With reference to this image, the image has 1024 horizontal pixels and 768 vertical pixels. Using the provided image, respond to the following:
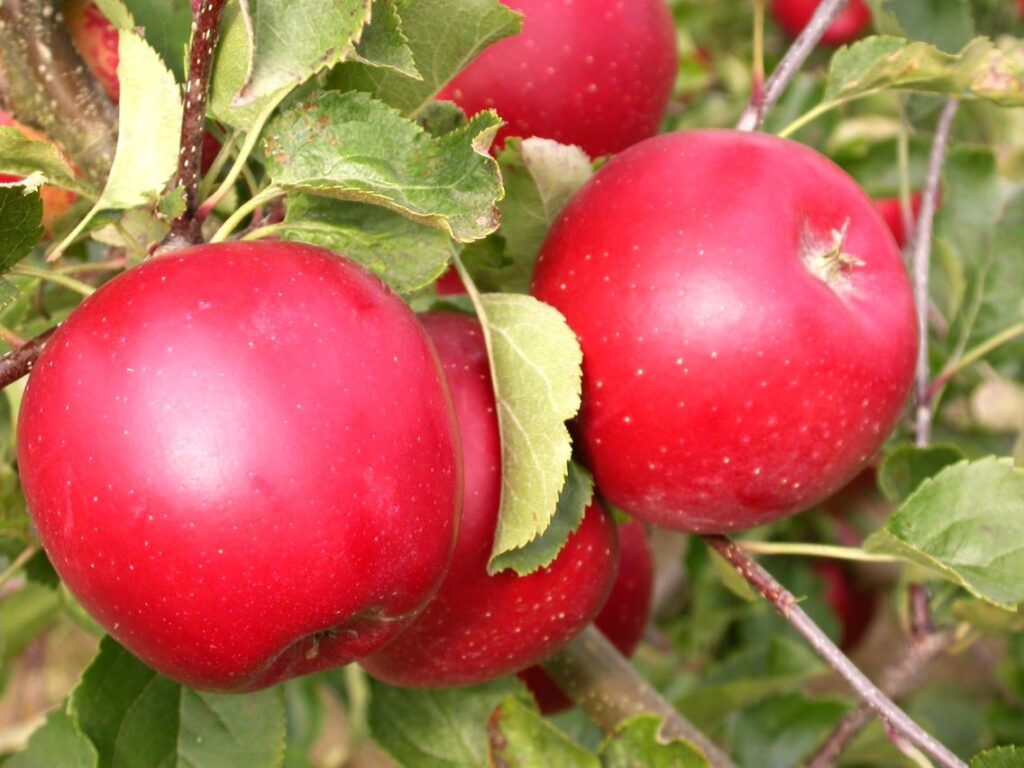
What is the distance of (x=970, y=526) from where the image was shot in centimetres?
89

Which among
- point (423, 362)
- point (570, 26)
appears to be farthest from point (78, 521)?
point (570, 26)

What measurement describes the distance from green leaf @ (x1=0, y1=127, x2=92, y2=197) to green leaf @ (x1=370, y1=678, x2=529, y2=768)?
0.57 metres

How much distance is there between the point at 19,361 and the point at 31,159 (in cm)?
12

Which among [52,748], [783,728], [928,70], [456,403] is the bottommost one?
[783,728]

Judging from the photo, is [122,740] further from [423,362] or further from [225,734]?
[423,362]

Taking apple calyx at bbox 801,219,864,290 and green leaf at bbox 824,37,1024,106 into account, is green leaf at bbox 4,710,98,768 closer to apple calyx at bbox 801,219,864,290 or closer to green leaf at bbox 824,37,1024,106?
apple calyx at bbox 801,219,864,290

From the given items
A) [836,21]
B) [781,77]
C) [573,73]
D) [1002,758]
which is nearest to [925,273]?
[781,77]

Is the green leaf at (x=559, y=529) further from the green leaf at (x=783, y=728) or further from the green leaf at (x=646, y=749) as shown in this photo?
the green leaf at (x=783, y=728)

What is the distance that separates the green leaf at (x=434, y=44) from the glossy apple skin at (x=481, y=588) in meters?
0.17

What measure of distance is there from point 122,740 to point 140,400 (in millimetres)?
384

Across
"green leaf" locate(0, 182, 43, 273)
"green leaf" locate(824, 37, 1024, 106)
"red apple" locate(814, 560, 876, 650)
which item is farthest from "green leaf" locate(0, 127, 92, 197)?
"red apple" locate(814, 560, 876, 650)

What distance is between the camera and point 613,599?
123 centimetres

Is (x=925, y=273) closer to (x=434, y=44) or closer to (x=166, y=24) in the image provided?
(x=434, y=44)

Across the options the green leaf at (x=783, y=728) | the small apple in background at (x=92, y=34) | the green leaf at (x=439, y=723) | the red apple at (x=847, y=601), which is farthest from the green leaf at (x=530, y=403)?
the red apple at (x=847, y=601)
